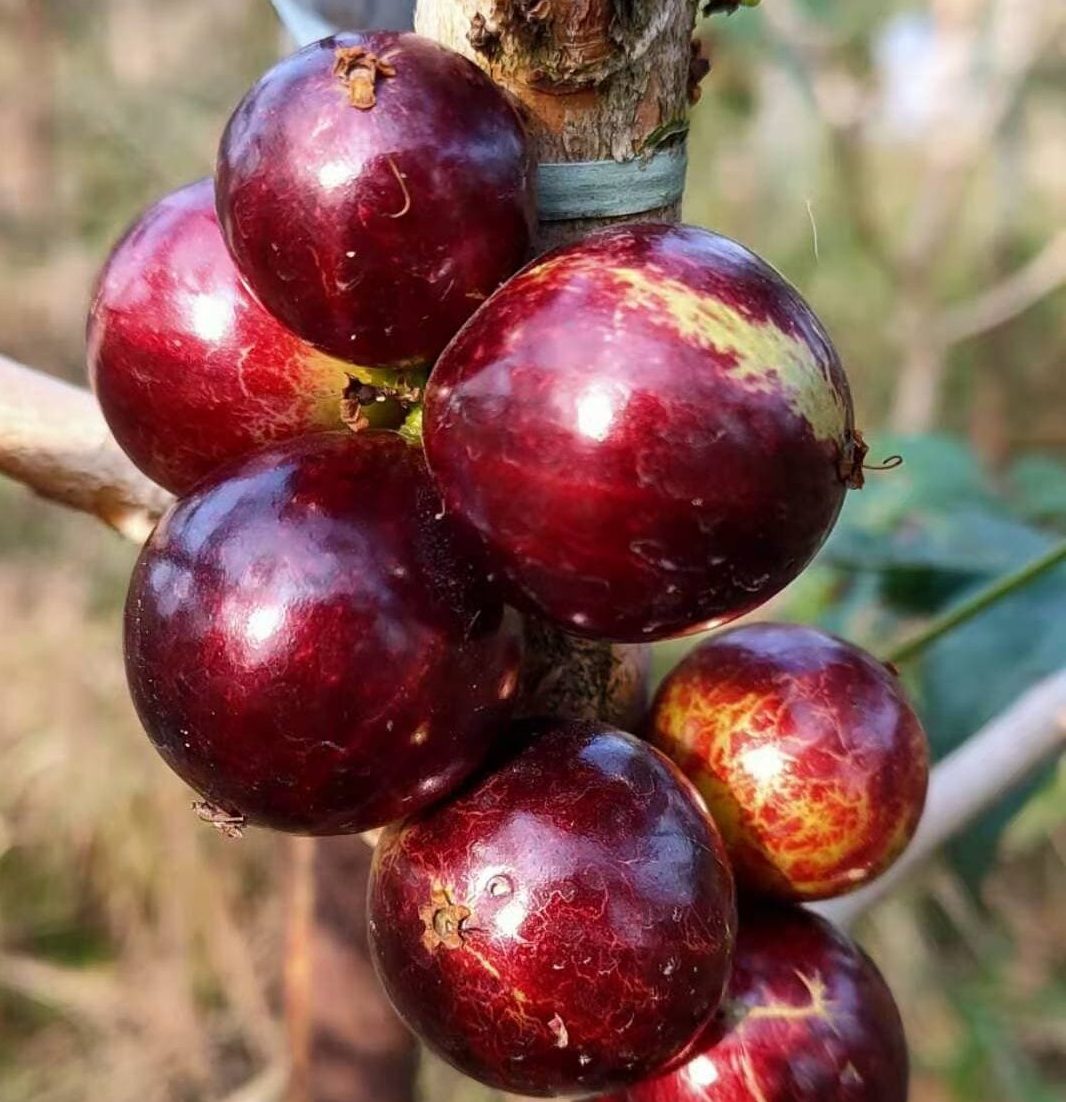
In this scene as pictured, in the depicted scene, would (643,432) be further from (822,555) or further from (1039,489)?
(1039,489)

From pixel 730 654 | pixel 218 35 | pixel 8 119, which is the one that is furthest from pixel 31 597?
pixel 730 654

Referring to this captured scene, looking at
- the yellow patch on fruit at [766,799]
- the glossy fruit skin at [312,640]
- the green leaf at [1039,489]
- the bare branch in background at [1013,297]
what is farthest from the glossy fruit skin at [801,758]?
the bare branch in background at [1013,297]

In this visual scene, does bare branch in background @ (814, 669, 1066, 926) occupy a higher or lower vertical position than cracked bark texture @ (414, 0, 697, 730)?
lower

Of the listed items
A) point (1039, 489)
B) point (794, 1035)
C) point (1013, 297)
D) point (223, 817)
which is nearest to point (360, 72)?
point (223, 817)

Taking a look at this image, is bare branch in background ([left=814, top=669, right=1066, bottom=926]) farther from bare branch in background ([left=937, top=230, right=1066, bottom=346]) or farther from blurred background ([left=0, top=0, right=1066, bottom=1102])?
bare branch in background ([left=937, top=230, right=1066, bottom=346])

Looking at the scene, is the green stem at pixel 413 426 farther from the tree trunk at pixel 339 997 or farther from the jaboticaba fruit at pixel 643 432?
the tree trunk at pixel 339 997

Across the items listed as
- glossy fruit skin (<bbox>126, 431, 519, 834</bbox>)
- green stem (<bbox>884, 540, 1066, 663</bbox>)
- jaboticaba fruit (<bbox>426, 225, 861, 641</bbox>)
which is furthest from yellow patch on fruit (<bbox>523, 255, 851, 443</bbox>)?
green stem (<bbox>884, 540, 1066, 663</bbox>)
